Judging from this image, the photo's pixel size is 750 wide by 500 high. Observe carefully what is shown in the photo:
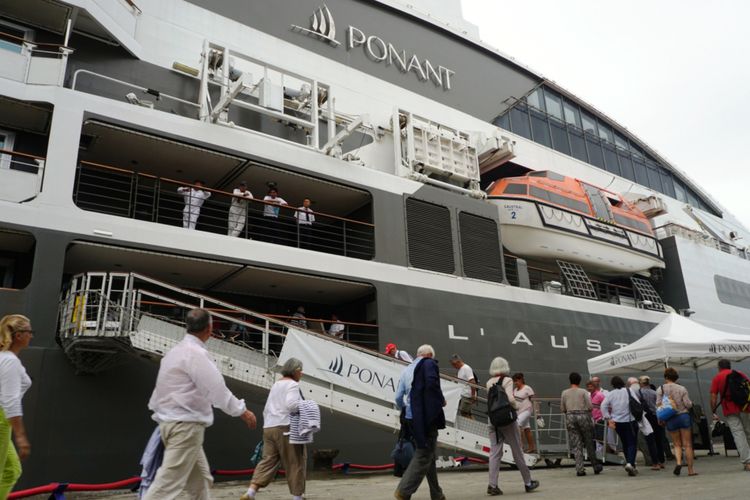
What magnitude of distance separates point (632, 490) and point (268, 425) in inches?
148

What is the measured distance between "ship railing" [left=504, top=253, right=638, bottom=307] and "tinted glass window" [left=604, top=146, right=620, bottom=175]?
5.37 m

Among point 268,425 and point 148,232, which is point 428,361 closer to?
point 268,425

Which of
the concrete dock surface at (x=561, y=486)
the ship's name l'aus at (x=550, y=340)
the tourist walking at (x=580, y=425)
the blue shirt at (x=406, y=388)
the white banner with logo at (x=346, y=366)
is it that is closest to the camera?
the concrete dock surface at (x=561, y=486)

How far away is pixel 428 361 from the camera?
573 centimetres

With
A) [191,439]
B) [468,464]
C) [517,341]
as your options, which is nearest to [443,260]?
[517,341]

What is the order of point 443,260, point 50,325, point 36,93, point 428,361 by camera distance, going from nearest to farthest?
point 428,361, point 50,325, point 36,93, point 443,260

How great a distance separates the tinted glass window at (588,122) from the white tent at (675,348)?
12790mm

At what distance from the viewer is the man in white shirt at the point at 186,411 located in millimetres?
3650

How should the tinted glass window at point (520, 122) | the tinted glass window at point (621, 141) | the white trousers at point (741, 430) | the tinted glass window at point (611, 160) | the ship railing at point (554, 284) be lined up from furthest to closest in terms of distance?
the tinted glass window at point (621, 141), the tinted glass window at point (611, 160), the tinted glass window at point (520, 122), the ship railing at point (554, 284), the white trousers at point (741, 430)

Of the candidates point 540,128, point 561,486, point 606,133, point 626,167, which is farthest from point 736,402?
point 626,167

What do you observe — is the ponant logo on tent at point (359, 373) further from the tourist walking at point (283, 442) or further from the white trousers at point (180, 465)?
the white trousers at point (180, 465)

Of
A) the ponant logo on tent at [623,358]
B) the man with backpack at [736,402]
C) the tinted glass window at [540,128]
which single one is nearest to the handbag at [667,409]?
the man with backpack at [736,402]

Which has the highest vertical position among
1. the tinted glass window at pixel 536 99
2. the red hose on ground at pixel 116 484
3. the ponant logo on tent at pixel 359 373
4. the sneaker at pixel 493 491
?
the tinted glass window at pixel 536 99

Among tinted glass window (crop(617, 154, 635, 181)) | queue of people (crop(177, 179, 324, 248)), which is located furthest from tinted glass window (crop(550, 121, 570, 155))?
queue of people (crop(177, 179, 324, 248))
